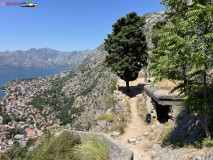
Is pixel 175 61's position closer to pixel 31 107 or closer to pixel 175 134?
pixel 175 134

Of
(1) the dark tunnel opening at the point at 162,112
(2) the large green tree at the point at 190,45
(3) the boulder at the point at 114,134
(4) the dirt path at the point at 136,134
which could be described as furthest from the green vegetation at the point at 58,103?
(2) the large green tree at the point at 190,45

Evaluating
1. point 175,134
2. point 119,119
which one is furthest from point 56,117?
point 175,134

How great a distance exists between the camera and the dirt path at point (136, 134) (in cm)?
757

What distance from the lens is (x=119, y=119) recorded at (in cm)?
1455

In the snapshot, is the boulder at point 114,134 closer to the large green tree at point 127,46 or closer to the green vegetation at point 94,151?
the green vegetation at point 94,151

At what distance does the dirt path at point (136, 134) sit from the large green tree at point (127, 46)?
353 cm

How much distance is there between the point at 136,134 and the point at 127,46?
382 inches

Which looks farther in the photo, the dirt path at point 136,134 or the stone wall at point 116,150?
the dirt path at point 136,134

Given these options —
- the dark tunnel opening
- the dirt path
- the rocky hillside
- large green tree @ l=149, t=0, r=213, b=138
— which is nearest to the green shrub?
large green tree @ l=149, t=0, r=213, b=138

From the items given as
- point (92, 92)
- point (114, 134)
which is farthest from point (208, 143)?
point (92, 92)

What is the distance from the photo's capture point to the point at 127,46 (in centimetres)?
1644

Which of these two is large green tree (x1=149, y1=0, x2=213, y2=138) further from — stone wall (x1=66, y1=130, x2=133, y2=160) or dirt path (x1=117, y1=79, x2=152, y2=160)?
dirt path (x1=117, y1=79, x2=152, y2=160)

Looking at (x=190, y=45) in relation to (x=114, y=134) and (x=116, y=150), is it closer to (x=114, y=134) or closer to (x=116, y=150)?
(x=116, y=150)

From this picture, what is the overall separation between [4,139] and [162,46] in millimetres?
94802
